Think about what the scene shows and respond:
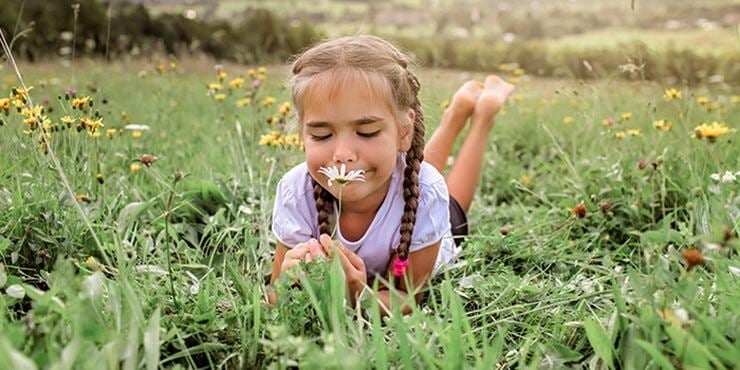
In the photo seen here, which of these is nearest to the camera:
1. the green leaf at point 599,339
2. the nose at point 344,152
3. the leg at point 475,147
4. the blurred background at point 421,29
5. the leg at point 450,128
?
the green leaf at point 599,339

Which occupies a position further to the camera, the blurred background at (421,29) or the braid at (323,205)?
the blurred background at (421,29)

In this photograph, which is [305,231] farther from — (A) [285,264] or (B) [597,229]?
(B) [597,229]

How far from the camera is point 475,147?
287 cm

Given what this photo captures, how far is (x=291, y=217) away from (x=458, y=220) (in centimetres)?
76

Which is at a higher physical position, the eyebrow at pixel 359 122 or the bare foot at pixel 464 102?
the eyebrow at pixel 359 122

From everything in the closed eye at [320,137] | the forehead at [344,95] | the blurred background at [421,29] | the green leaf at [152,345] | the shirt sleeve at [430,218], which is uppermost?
the forehead at [344,95]

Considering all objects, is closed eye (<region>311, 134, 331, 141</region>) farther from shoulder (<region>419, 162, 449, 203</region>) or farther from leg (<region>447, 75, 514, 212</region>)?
leg (<region>447, 75, 514, 212</region>)

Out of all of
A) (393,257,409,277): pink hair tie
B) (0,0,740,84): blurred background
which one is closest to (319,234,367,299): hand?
(393,257,409,277): pink hair tie

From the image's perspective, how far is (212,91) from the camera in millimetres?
2836

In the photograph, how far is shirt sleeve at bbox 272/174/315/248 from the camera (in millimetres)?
Result: 1926

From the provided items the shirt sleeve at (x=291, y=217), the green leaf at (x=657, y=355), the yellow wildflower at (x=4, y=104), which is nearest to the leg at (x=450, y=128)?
the shirt sleeve at (x=291, y=217)

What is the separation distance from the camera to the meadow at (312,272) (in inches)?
46.3

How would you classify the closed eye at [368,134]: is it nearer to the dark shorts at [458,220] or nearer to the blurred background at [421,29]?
the dark shorts at [458,220]

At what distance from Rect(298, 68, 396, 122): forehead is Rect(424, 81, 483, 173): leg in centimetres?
117
